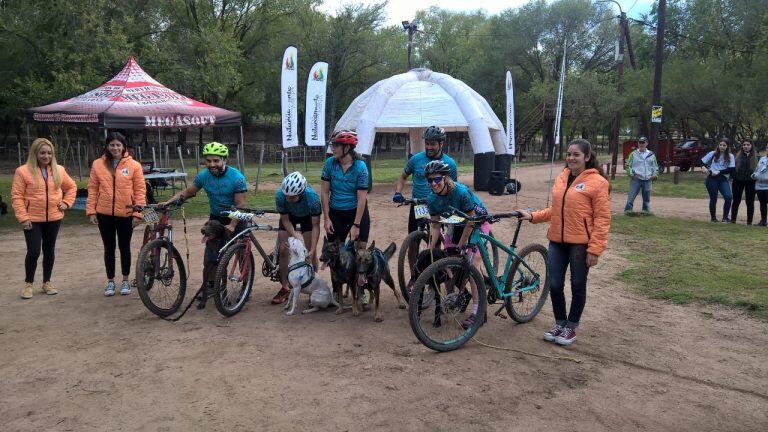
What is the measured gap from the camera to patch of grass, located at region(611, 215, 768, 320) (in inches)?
257

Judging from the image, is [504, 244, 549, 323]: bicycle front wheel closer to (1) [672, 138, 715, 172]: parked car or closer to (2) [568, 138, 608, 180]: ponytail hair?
(2) [568, 138, 608, 180]: ponytail hair

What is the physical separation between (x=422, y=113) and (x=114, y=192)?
38.0 feet

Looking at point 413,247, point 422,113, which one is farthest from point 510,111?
point 413,247

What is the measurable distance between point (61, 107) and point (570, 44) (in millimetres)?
37114

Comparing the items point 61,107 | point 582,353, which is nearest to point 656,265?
point 582,353

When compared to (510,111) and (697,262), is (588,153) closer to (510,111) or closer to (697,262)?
(697,262)

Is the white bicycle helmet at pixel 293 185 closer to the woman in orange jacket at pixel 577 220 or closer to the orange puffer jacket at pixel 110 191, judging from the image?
the orange puffer jacket at pixel 110 191

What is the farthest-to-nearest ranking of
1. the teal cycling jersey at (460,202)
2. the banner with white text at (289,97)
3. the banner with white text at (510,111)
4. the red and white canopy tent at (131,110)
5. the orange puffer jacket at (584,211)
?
the banner with white text at (510,111)
the banner with white text at (289,97)
the red and white canopy tent at (131,110)
the teal cycling jersey at (460,202)
the orange puffer jacket at (584,211)

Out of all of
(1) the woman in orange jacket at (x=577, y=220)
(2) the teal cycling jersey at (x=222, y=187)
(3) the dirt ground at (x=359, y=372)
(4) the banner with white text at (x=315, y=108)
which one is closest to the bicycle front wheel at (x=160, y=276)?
(3) the dirt ground at (x=359, y=372)

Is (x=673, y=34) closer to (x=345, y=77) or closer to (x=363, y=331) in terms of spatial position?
(x=345, y=77)

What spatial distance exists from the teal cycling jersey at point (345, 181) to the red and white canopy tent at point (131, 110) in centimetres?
863

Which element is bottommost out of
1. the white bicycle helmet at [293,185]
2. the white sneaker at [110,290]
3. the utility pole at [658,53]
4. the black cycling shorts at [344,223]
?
the white sneaker at [110,290]

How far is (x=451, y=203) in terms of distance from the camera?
5312 mm

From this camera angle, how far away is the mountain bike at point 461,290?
15.4 ft
